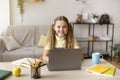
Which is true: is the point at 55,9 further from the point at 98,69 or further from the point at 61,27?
the point at 98,69

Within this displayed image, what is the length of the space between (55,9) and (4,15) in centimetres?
109

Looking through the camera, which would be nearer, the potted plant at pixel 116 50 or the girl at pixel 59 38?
the girl at pixel 59 38

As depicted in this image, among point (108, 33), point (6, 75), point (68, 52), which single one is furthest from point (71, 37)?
point (108, 33)

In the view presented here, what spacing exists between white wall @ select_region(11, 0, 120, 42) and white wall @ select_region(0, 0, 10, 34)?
117 millimetres

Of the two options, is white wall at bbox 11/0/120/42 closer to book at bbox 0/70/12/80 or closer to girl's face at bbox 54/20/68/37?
girl's face at bbox 54/20/68/37

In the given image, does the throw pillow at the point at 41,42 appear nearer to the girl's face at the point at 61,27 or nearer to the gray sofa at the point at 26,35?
the gray sofa at the point at 26,35

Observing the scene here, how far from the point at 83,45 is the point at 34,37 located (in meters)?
1.22

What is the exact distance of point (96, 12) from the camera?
4.83m

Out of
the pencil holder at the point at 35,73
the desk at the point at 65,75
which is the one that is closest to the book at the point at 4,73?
the desk at the point at 65,75

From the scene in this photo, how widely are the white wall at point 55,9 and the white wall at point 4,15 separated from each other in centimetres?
12

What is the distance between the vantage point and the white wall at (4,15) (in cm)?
442

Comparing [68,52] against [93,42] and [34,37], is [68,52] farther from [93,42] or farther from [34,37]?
[93,42]

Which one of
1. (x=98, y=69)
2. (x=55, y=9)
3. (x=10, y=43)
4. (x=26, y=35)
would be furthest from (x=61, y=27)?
(x=55, y=9)

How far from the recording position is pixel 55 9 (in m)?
4.67
